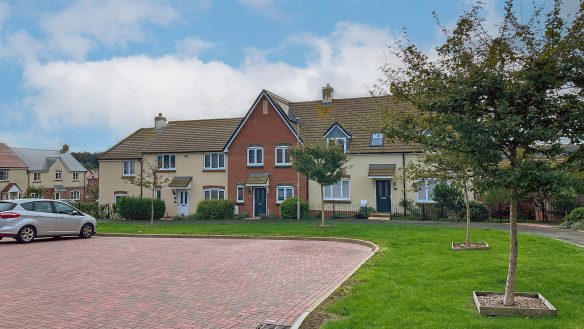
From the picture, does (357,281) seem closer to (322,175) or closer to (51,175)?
(322,175)

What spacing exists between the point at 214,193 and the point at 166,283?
90.9 ft

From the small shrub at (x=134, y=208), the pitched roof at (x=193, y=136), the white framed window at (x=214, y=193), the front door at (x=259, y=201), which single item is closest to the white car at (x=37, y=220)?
the small shrub at (x=134, y=208)

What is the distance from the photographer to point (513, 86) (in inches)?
285

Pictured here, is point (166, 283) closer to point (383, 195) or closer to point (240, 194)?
point (383, 195)

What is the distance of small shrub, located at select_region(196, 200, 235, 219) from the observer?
3322cm

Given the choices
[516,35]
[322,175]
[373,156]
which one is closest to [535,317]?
[516,35]

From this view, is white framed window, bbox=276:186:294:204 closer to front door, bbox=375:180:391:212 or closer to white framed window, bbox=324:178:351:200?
white framed window, bbox=324:178:351:200

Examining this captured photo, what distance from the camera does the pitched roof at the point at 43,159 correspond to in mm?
62875

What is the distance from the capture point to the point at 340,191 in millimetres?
33469

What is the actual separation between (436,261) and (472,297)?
3646 mm

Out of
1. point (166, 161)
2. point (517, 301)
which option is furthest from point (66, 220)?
point (166, 161)

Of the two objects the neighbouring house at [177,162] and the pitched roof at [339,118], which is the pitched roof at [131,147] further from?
the pitched roof at [339,118]

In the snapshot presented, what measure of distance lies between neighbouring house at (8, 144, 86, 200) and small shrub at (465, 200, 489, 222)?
173ft

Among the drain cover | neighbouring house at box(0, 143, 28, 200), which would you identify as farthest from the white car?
neighbouring house at box(0, 143, 28, 200)
